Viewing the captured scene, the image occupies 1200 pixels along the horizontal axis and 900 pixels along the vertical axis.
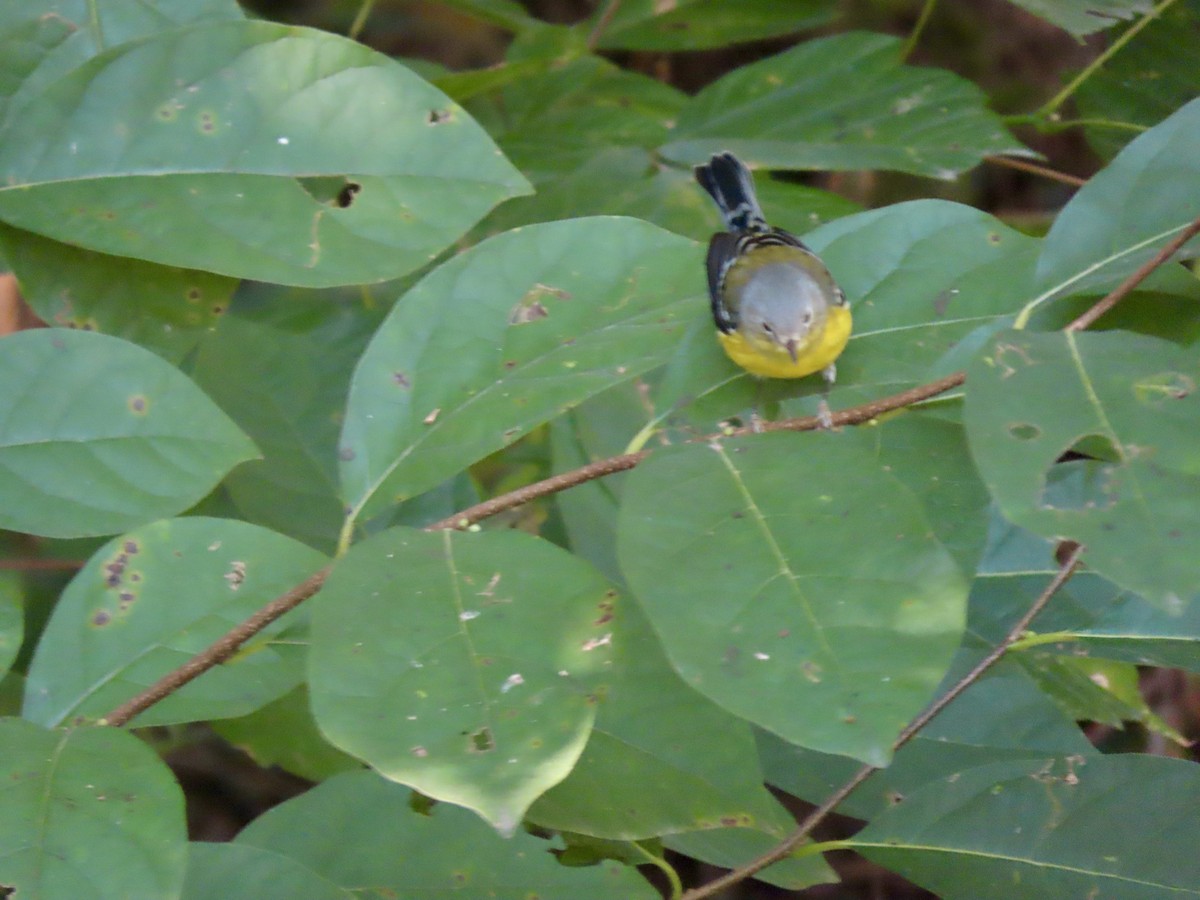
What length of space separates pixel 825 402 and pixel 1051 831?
58cm

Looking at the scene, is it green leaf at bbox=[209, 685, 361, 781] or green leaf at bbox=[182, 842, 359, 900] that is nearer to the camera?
green leaf at bbox=[182, 842, 359, 900]

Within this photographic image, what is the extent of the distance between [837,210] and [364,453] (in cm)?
134

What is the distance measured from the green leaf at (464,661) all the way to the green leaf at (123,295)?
34.9 inches

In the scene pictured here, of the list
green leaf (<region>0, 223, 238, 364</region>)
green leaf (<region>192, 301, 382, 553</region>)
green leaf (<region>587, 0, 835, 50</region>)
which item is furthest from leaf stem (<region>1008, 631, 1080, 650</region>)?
green leaf (<region>587, 0, 835, 50</region>)

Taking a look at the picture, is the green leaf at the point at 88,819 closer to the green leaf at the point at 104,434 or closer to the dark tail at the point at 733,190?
the green leaf at the point at 104,434

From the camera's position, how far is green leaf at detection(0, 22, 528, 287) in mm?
1576

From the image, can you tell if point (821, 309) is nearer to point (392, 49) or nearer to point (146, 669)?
point (146, 669)

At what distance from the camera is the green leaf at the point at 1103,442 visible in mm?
869

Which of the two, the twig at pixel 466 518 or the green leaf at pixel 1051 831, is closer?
the twig at pixel 466 518

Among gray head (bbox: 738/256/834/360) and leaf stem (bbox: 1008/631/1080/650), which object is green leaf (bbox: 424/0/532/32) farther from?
leaf stem (bbox: 1008/631/1080/650)

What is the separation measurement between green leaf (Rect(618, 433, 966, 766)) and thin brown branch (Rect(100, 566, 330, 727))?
0.37 meters

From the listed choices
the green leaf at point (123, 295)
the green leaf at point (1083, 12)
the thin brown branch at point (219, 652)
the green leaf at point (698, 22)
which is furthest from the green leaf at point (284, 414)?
the green leaf at point (1083, 12)

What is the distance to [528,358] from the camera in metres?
1.29

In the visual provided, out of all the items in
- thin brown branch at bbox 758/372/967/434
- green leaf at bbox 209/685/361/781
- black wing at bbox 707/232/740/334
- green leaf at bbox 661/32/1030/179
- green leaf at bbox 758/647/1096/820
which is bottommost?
green leaf at bbox 209/685/361/781
